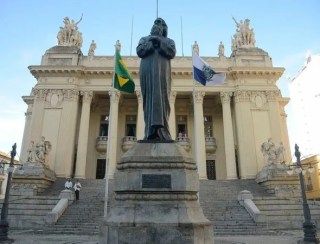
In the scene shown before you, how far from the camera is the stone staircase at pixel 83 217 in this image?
13781 millimetres

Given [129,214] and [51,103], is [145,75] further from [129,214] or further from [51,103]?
[51,103]

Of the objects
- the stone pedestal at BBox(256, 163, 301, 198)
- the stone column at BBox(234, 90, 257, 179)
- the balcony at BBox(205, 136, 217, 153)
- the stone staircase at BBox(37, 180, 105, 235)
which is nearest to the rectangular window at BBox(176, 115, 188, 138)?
the balcony at BBox(205, 136, 217, 153)

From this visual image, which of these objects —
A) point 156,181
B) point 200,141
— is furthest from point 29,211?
point 200,141

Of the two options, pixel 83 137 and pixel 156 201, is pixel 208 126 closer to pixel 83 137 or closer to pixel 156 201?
pixel 83 137

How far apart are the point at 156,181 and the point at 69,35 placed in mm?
30972

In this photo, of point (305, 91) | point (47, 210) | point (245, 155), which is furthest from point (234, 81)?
point (305, 91)

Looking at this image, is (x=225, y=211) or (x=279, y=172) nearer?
(x=225, y=211)

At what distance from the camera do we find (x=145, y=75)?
744 cm

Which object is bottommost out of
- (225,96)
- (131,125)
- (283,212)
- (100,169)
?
(283,212)

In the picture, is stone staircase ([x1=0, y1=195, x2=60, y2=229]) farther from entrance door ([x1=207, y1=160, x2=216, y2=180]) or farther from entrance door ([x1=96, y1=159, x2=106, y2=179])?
entrance door ([x1=207, y1=160, x2=216, y2=180])

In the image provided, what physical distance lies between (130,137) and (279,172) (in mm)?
15560

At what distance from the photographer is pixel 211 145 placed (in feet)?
105

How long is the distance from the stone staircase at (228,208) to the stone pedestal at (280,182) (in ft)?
2.77

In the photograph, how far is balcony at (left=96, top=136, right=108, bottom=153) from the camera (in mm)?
31219
